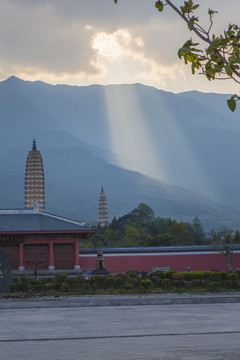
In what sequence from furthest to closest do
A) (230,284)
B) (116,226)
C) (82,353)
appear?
1. (116,226)
2. (230,284)
3. (82,353)

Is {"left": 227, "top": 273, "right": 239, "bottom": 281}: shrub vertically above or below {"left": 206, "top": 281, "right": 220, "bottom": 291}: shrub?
above

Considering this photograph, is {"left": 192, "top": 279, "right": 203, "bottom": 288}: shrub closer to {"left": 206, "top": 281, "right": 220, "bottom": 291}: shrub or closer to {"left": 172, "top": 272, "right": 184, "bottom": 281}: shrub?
{"left": 172, "top": 272, "right": 184, "bottom": 281}: shrub

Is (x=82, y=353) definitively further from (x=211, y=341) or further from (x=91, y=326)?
(x=91, y=326)

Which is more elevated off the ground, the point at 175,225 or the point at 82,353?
the point at 175,225

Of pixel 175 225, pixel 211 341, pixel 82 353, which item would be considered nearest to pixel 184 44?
pixel 82 353

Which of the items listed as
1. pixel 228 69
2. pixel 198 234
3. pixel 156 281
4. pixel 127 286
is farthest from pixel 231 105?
pixel 198 234

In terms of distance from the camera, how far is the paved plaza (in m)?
9.48

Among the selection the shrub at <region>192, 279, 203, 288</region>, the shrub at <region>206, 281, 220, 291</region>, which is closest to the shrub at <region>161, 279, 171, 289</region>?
the shrub at <region>192, 279, 203, 288</region>

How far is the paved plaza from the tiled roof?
22.5m

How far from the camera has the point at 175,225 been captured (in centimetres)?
6988

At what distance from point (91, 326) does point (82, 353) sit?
388 cm

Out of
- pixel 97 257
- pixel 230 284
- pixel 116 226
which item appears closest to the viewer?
pixel 230 284

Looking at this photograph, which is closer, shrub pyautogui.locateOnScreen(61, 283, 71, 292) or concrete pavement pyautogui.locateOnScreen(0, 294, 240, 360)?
concrete pavement pyautogui.locateOnScreen(0, 294, 240, 360)

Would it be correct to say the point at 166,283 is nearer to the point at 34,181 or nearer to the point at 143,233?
the point at 143,233
